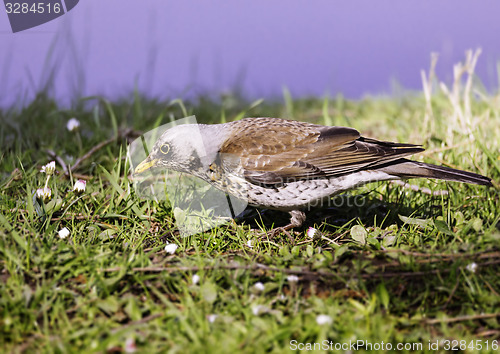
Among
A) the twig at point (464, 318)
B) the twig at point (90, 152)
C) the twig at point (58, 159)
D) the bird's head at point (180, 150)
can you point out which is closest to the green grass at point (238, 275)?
the twig at point (464, 318)

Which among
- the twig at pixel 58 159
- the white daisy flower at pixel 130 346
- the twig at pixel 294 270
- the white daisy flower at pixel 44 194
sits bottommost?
the twig at pixel 294 270

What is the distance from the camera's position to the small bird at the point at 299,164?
458cm

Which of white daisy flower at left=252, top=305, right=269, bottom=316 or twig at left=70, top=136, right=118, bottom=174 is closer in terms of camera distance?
white daisy flower at left=252, top=305, right=269, bottom=316

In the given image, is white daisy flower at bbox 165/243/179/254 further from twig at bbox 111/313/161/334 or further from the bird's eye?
the bird's eye

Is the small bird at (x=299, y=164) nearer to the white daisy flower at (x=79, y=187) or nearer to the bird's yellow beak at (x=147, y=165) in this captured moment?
the bird's yellow beak at (x=147, y=165)

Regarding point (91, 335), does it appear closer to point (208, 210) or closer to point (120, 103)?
point (208, 210)

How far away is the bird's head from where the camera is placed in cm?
493

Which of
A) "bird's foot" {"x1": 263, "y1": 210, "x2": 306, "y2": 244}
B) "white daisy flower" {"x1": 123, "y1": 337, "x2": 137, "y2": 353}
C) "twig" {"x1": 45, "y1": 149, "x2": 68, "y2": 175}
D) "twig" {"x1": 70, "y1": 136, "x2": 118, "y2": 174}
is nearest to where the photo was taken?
"white daisy flower" {"x1": 123, "y1": 337, "x2": 137, "y2": 353}

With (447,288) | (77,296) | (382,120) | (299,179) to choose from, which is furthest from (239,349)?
(382,120)

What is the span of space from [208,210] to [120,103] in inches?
202

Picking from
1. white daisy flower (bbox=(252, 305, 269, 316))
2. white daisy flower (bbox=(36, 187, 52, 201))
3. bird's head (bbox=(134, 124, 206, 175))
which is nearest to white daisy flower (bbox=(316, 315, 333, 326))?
white daisy flower (bbox=(252, 305, 269, 316))

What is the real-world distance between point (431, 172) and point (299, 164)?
1.18 m

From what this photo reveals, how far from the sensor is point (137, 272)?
3.66 m

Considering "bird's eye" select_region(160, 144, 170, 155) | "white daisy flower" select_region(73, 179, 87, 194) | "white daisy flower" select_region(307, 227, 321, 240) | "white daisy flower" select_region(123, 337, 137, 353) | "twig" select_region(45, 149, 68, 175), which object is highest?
Result: "bird's eye" select_region(160, 144, 170, 155)
